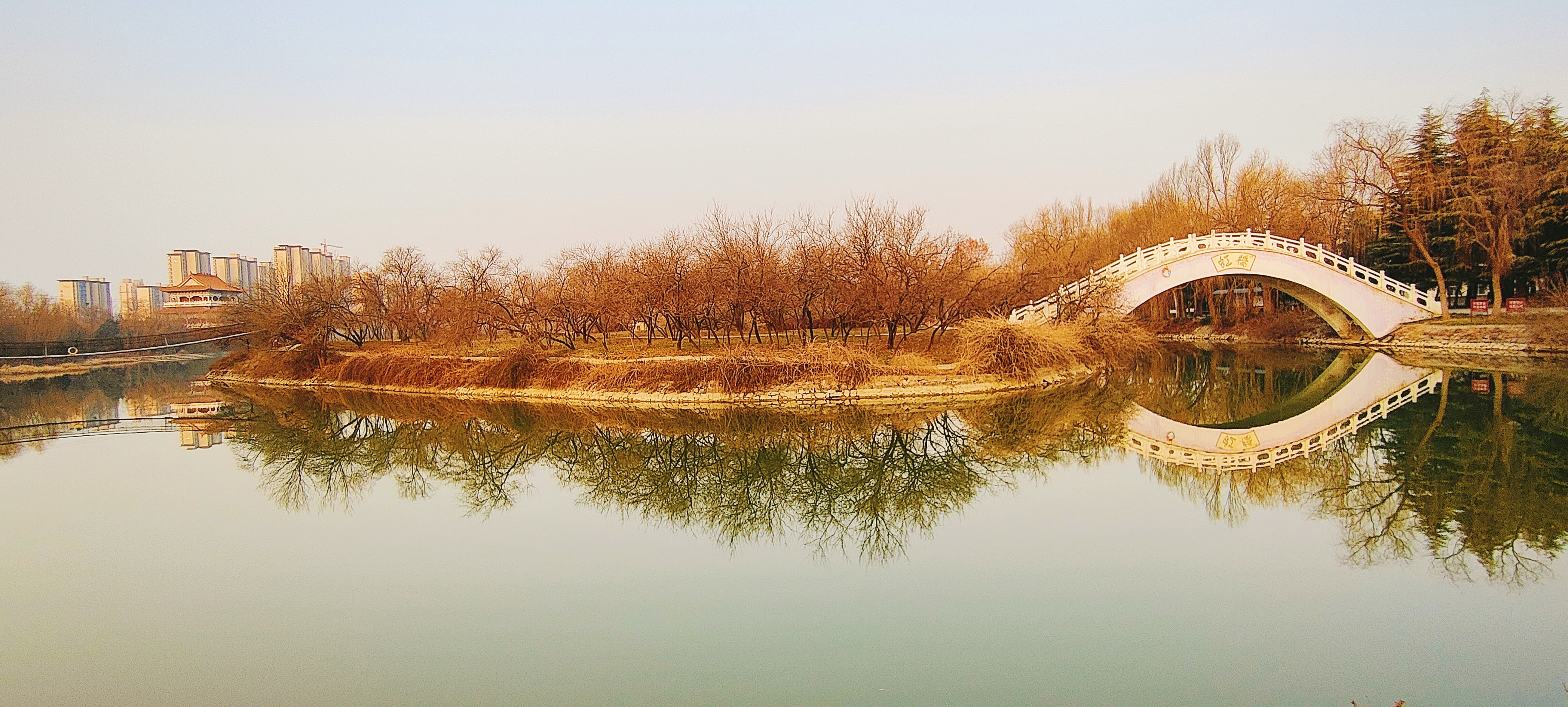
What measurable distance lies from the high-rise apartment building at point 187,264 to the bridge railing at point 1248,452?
265 ft

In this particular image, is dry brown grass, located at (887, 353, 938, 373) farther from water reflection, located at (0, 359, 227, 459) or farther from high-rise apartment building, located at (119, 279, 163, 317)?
high-rise apartment building, located at (119, 279, 163, 317)

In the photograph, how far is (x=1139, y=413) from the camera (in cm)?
1548

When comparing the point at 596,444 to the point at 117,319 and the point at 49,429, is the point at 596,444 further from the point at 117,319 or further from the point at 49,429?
the point at 117,319

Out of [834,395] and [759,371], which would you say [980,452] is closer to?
[834,395]

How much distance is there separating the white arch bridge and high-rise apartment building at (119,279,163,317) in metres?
56.8

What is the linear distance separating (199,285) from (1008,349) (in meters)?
60.0

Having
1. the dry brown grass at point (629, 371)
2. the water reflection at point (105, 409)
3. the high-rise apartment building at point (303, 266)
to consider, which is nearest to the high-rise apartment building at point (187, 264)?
the high-rise apartment building at point (303, 266)

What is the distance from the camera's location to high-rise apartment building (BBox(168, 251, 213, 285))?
75250 millimetres

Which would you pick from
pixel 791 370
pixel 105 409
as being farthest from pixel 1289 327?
pixel 105 409

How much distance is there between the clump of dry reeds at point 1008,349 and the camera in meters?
17.6

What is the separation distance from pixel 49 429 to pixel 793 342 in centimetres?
1519

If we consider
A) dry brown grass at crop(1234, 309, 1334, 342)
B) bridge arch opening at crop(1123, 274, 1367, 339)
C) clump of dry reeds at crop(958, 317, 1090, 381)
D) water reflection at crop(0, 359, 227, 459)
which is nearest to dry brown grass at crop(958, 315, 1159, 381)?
clump of dry reeds at crop(958, 317, 1090, 381)

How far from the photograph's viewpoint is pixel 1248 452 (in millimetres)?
12180

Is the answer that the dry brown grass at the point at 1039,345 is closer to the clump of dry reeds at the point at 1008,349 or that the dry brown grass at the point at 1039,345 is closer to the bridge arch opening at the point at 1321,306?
the clump of dry reeds at the point at 1008,349
